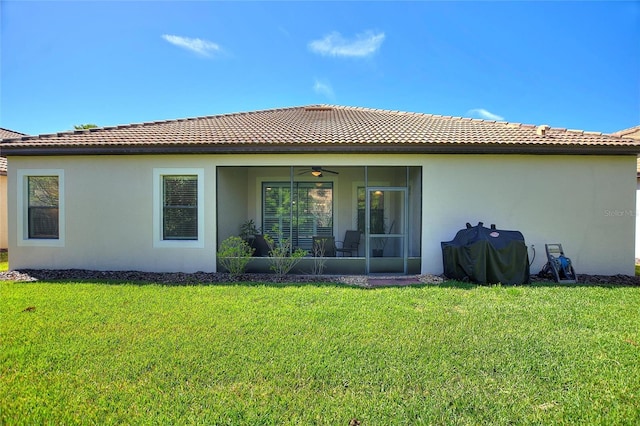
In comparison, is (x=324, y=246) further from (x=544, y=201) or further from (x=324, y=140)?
(x=544, y=201)

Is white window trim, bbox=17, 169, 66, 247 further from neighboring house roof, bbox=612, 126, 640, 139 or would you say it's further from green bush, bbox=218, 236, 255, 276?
neighboring house roof, bbox=612, 126, 640, 139

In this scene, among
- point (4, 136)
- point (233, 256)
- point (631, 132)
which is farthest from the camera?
point (4, 136)

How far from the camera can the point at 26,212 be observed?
8797 millimetres

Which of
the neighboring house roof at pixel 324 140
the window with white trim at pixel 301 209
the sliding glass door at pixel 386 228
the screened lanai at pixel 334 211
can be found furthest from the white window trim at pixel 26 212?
the sliding glass door at pixel 386 228

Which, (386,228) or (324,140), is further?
(386,228)

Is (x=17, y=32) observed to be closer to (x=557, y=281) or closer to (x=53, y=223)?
(x=53, y=223)

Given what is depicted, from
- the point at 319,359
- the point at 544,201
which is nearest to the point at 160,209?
the point at 319,359

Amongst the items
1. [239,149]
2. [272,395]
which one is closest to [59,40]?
[239,149]

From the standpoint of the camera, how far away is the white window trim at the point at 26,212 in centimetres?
866

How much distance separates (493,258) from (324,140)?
4.99 metres

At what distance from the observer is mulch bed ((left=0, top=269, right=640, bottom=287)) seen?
755 cm

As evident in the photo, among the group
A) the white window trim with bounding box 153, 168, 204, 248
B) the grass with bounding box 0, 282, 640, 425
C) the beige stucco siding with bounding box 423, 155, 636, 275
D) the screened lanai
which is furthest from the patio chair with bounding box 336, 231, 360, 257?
the grass with bounding box 0, 282, 640, 425

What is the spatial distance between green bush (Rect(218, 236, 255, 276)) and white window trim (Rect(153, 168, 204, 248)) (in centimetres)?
76

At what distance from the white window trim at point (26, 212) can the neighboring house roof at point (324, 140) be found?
22.1 inches
